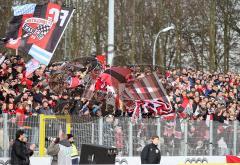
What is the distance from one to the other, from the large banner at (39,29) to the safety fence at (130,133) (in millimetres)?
2197

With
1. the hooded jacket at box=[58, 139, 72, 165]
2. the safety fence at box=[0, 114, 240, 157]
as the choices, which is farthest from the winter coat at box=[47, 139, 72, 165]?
the safety fence at box=[0, 114, 240, 157]

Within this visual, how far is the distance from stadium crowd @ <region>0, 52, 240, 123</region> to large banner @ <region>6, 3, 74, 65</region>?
1219 millimetres

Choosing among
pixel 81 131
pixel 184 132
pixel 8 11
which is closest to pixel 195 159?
pixel 184 132

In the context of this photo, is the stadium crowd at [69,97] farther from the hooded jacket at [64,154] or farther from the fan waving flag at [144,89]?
the hooded jacket at [64,154]

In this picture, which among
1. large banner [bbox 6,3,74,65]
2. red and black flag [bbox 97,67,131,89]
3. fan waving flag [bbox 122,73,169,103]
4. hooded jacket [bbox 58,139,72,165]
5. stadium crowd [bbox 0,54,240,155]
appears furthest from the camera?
stadium crowd [bbox 0,54,240,155]

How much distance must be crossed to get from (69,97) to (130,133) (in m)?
2.63

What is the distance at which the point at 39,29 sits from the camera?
71.6 feet

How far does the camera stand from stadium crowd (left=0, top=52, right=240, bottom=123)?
22797 millimetres

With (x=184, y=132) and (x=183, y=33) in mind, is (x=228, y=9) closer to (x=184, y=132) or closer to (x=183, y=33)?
(x=183, y=33)

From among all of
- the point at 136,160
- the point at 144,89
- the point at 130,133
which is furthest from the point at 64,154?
the point at 130,133

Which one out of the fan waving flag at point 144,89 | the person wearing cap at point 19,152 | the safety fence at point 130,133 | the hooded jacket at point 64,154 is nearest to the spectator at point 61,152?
the hooded jacket at point 64,154

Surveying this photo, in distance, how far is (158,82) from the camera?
22406mm

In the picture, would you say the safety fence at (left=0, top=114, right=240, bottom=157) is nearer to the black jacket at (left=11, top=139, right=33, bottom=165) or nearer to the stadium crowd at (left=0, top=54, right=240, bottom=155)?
the stadium crowd at (left=0, top=54, right=240, bottom=155)

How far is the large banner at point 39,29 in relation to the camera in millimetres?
21548
